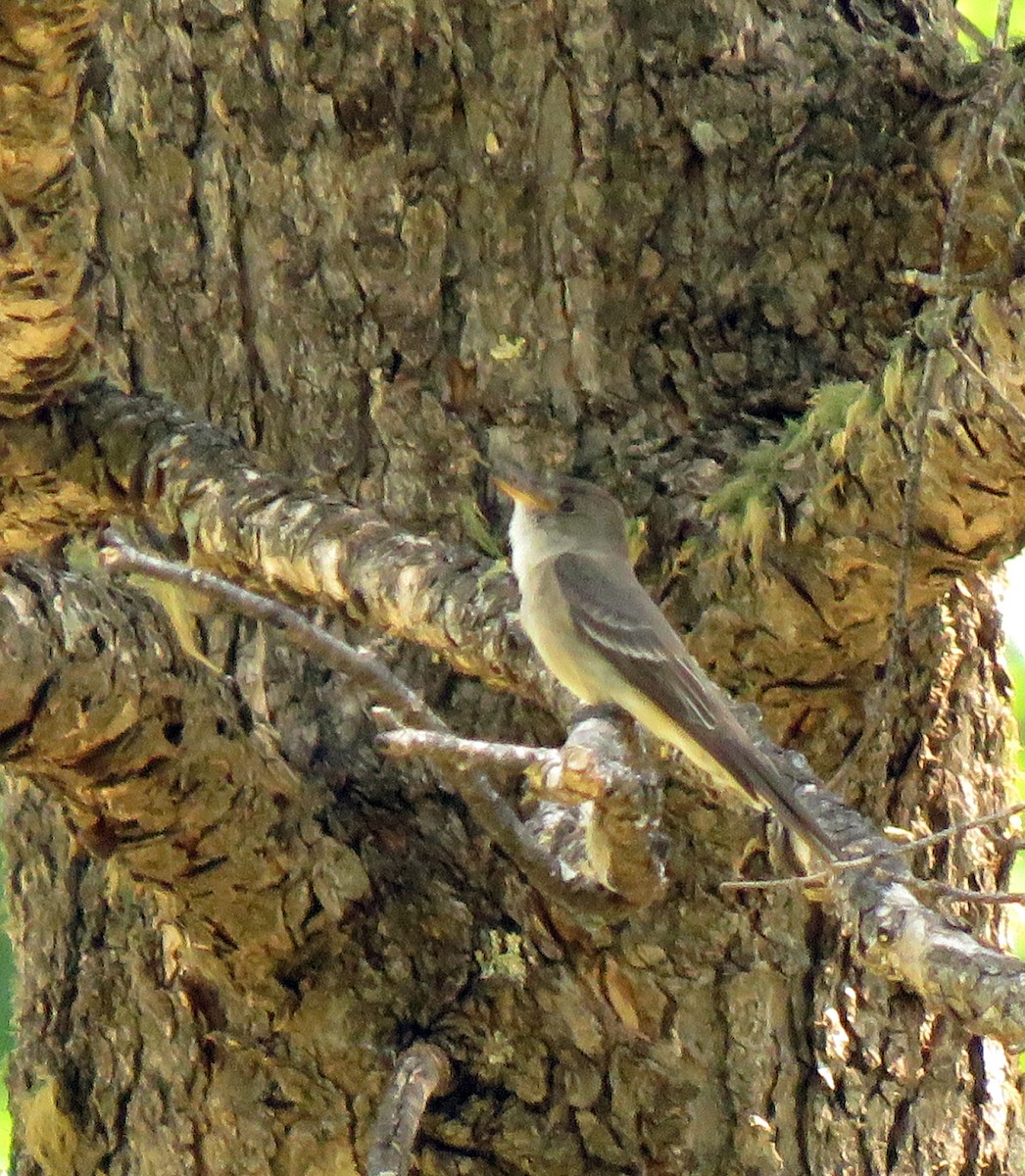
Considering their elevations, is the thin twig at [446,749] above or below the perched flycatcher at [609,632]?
above

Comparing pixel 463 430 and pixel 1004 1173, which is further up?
pixel 463 430

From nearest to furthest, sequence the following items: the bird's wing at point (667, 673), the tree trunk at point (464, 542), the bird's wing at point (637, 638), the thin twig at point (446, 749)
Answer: the thin twig at point (446, 749) → the bird's wing at point (667, 673) → the tree trunk at point (464, 542) → the bird's wing at point (637, 638)

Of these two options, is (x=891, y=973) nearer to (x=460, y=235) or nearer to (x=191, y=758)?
(x=191, y=758)

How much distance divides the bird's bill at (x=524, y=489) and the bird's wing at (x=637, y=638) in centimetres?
22

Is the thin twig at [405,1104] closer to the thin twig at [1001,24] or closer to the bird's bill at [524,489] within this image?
the bird's bill at [524,489]

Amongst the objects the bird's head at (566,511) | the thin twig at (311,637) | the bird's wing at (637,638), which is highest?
the thin twig at (311,637)

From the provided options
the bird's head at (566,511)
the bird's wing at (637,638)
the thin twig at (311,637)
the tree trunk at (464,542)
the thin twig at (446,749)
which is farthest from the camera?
the bird's head at (566,511)

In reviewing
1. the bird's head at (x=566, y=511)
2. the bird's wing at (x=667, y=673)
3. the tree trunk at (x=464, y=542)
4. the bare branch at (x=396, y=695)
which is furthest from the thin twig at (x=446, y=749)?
the bird's head at (x=566, y=511)

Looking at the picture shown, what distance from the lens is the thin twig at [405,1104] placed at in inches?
114

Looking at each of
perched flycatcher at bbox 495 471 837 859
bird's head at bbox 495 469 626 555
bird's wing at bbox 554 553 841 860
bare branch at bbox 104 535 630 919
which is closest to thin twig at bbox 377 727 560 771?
bare branch at bbox 104 535 630 919

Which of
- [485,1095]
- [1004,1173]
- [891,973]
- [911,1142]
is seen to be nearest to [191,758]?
[485,1095]

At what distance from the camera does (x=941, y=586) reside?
306 cm

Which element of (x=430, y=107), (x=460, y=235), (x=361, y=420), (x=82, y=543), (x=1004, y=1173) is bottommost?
(x=1004, y=1173)

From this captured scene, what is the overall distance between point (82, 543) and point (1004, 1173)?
2.43 meters
